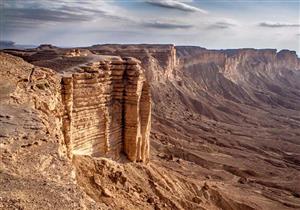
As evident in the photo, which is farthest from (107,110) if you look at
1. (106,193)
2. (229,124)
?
(229,124)

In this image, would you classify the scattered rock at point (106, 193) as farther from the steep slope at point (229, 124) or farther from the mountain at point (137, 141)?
the steep slope at point (229, 124)

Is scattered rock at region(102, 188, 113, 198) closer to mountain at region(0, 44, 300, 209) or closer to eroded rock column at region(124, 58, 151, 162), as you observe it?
mountain at region(0, 44, 300, 209)

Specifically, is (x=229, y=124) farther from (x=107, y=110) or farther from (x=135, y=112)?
(x=107, y=110)

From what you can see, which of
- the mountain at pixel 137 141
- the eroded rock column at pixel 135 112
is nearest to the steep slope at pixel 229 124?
the mountain at pixel 137 141

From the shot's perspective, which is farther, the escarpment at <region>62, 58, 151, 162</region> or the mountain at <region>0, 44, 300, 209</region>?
the escarpment at <region>62, 58, 151, 162</region>

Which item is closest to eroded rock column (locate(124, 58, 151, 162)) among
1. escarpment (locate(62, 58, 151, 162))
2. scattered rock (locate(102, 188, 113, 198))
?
escarpment (locate(62, 58, 151, 162))

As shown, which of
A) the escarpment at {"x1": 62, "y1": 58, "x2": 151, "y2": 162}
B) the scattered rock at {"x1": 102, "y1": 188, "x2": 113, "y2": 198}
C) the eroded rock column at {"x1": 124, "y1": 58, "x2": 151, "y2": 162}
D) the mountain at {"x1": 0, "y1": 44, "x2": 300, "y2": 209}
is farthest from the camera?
the eroded rock column at {"x1": 124, "y1": 58, "x2": 151, "y2": 162}

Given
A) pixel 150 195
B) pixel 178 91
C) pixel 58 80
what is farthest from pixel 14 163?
pixel 178 91
